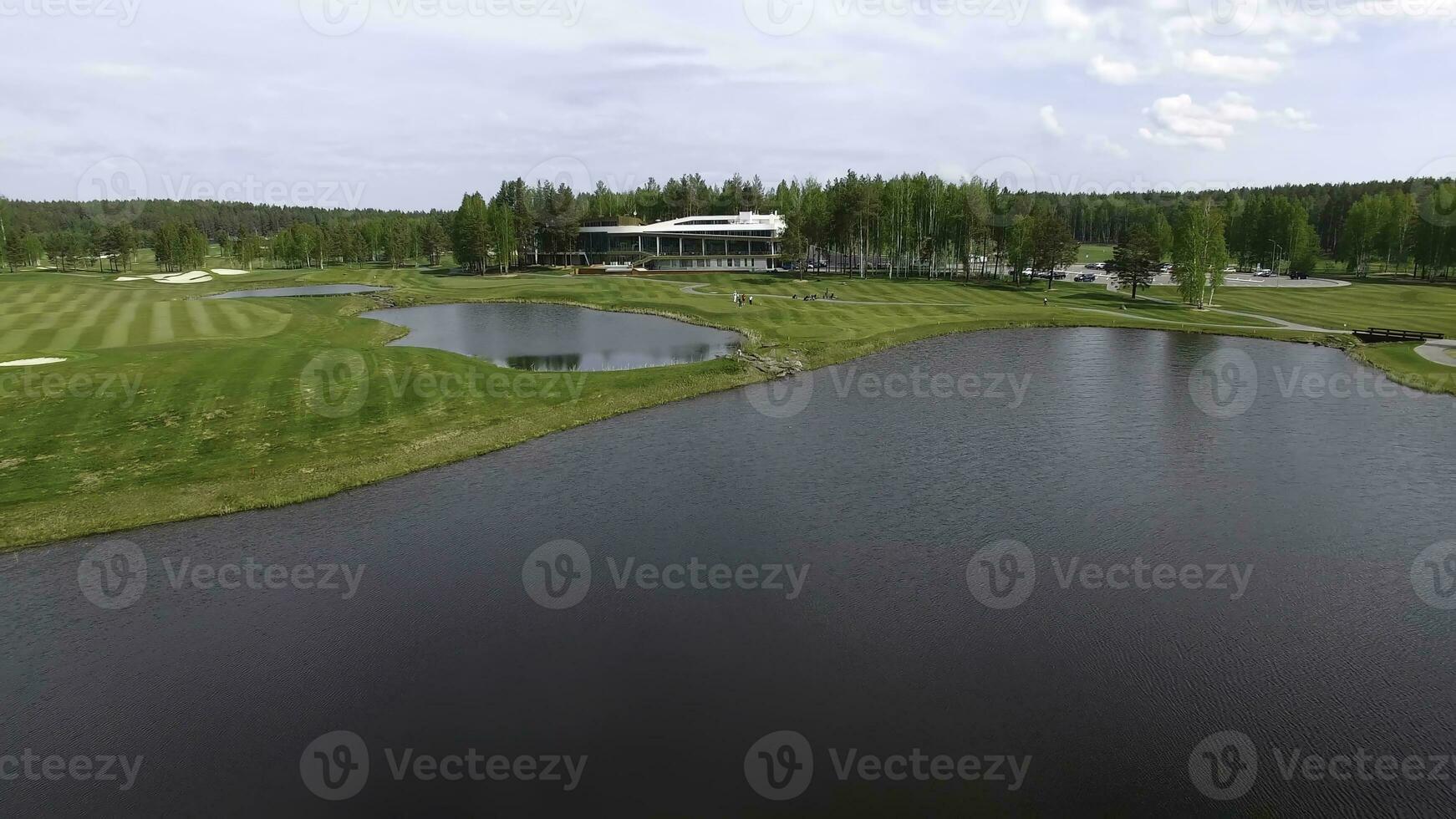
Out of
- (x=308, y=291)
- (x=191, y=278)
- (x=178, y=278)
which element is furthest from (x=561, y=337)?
(x=178, y=278)

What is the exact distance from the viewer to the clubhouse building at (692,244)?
170 metres

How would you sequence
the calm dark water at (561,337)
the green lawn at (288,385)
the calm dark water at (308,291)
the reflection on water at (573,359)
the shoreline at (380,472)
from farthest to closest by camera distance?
the calm dark water at (308,291), the calm dark water at (561,337), the reflection on water at (573,359), the green lawn at (288,385), the shoreline at (380,472)

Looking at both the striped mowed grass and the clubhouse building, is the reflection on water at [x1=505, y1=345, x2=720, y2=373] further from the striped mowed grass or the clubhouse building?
the clubhouse building

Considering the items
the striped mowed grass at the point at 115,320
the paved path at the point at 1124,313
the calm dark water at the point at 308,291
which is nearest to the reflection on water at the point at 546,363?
the striped mowed grass at the point at 115,320

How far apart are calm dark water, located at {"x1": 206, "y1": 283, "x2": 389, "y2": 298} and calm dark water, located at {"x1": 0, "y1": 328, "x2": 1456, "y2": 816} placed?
360 ft

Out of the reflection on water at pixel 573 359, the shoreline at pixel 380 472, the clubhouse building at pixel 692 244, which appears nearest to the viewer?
the shoreline at pixel 380 472

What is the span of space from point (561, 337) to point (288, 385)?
120ft

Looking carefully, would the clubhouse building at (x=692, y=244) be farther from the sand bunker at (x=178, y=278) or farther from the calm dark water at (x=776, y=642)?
the calm dark water at (x=776, y=642)

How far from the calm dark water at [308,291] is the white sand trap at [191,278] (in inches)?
725

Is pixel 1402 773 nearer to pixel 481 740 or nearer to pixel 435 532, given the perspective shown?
pixel 481 740

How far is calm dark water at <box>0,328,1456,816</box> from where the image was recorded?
64.1 ft

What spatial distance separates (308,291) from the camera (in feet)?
459

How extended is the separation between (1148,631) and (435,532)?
27888mm

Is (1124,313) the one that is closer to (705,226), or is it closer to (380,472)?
(380,472)
